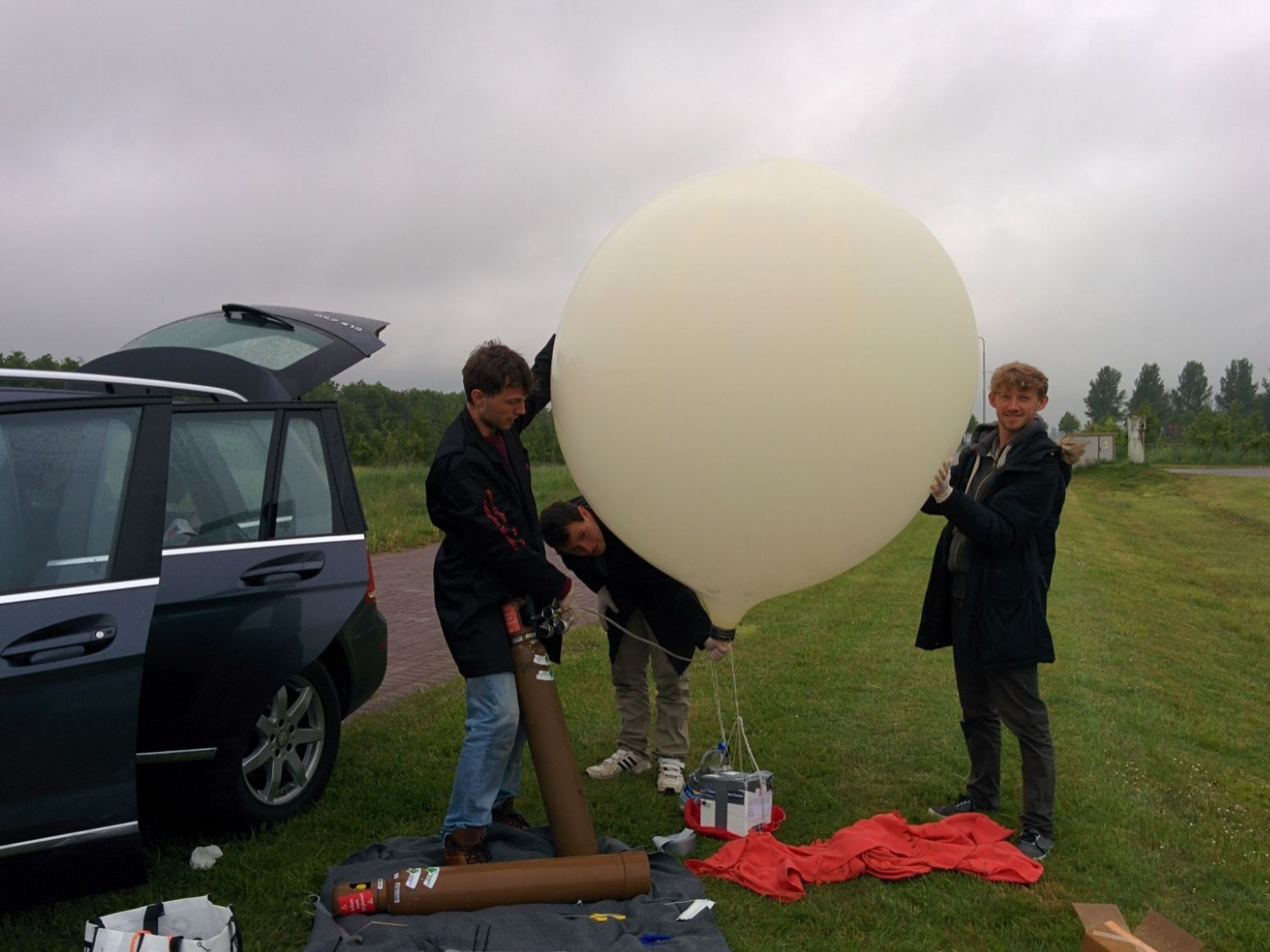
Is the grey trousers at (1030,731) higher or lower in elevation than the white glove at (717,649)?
lower

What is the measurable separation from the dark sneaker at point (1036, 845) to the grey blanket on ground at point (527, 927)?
1392 millimetres

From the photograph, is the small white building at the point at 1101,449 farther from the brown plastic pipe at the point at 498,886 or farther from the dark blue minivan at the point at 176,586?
the brown plastic pipe at the point at 498,886

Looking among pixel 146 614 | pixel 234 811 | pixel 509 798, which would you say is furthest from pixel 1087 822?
pixel 146 614

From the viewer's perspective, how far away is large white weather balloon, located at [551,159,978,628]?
2885 mm

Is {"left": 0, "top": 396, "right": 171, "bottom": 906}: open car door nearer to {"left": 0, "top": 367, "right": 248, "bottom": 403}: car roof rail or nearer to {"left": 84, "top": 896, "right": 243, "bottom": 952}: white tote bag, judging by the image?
{"left": 84, "top": 896, "right": 243, "bottom": 952}: white tote bag

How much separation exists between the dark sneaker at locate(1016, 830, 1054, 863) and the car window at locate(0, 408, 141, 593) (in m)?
3.60

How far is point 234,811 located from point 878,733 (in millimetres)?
3543

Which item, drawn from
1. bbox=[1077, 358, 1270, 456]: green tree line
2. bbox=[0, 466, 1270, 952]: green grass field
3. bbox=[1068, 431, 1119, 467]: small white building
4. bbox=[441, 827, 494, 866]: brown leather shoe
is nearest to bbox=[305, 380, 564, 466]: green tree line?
bbox=[0, 466, 1270, 952]: green grass field

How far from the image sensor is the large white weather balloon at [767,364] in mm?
2885

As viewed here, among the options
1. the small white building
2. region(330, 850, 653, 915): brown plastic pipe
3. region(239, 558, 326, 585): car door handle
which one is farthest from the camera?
the small white building

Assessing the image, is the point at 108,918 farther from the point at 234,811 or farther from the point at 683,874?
the point at 683,874

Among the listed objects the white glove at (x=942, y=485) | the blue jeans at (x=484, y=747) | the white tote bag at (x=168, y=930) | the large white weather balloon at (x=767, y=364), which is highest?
the large white weather balloon at (x=767, y=364)

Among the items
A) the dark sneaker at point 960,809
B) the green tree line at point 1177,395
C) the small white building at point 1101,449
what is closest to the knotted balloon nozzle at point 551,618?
the dark sneaker at point 960,809

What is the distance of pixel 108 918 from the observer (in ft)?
9.88
